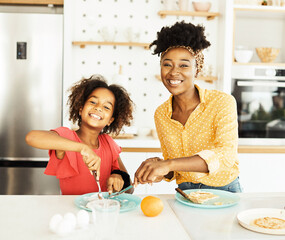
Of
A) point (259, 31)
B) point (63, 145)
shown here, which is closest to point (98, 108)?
point (63, 145)

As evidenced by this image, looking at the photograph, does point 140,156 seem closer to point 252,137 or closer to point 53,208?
point 252,137

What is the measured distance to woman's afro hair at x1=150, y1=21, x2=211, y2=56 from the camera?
161 cm

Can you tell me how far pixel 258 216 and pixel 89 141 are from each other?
0.90m

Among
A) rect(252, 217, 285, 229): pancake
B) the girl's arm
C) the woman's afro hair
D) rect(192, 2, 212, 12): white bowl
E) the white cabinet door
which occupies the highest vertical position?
rect(192, 2, 212, 12): white bowl

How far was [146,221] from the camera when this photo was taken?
3.72ft

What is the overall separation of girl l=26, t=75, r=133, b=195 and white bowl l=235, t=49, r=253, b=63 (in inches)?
60.3

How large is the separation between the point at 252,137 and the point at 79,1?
6.54 ft

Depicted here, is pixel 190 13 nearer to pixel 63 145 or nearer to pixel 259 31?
pixel 259 31

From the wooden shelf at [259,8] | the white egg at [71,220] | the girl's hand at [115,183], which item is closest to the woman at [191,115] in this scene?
the girl's hand at [115,183]

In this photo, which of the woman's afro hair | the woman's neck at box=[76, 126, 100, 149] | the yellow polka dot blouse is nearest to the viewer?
the yellow polka dot blouse

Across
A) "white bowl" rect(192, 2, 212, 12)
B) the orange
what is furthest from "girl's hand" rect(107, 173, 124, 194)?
"white bowl" rect(192, 2, 212, 12)

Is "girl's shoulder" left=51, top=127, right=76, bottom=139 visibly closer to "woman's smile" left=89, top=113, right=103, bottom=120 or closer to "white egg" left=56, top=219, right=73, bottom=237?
"woman's smile" left=89, top=113, right=103, bottom=120

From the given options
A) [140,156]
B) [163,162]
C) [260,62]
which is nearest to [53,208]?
[163,162]

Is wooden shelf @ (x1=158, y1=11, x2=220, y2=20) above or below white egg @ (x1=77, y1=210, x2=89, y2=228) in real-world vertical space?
above
